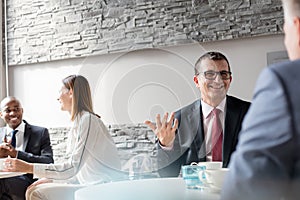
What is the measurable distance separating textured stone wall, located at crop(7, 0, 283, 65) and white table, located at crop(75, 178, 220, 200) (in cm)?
223

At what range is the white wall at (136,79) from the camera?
3.60 metres

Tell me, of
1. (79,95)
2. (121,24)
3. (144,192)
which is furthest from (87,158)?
(121,24)

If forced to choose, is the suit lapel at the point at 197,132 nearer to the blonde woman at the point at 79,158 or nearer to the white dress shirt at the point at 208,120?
the white dress shirt at the point at 208,120

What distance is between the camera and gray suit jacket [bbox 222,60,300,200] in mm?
588

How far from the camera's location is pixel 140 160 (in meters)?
2.07

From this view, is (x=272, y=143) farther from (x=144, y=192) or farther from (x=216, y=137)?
(x=216, y=137)

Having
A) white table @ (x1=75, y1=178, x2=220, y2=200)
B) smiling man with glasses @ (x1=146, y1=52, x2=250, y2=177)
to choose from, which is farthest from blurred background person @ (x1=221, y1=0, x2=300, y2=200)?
smiling man with glasses @ (x1=146, y1=52, x2=250, y2=177)

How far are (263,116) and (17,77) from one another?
4.17 m

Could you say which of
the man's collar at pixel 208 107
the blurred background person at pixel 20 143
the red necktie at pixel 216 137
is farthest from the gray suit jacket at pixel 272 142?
the blurred background person at pixel 20 143

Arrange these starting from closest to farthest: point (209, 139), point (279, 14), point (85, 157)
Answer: point (209, 139), point (85, 157), point (279, 14)

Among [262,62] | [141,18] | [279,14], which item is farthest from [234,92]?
[141,18]

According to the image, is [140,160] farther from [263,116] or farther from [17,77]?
[17,77]

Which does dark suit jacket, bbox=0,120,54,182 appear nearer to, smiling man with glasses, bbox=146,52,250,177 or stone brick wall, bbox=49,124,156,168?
stone brick wall, bbox=49,124,156,168

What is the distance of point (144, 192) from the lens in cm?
135
